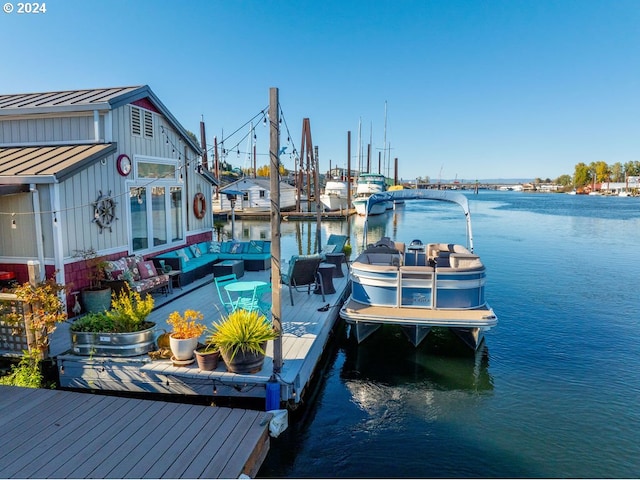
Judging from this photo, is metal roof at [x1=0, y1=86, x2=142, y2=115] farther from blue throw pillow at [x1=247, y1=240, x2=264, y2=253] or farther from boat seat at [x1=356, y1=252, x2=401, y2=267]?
boat seat at [x1=356, y1=252, x2=401, y2=267]

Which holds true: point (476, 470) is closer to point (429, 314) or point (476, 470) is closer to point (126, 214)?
point (429, 314)

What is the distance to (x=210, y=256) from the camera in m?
11.7

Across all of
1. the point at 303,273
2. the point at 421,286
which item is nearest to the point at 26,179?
the point at 303,273

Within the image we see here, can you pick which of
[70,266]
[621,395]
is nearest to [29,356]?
[70,266]

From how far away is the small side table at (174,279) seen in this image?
9.23 meters

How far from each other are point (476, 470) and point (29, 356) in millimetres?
5761

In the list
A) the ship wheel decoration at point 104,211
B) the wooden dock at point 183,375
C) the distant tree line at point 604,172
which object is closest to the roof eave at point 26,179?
the ship wheel decoration at point 104,211

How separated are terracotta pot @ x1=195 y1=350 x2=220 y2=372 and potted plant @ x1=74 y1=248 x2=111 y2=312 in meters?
3.21

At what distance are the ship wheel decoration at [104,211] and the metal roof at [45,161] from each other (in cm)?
79

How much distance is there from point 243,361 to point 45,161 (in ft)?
17.9

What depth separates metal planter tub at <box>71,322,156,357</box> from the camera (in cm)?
580

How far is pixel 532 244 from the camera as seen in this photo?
80.2 feet

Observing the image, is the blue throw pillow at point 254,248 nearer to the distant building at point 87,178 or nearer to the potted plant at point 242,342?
the distant building at point 87,178

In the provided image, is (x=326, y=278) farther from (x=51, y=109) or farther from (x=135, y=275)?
Answer: (x=51, y=109)
